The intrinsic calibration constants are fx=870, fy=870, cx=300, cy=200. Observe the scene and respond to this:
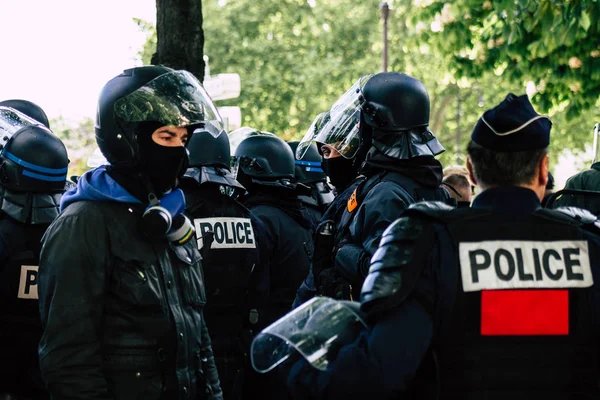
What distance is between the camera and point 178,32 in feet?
23.0

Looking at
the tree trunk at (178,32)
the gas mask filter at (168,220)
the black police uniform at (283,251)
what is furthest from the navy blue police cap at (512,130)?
the tree trunk at (178,32)

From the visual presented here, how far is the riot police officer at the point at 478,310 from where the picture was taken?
253 centimetres

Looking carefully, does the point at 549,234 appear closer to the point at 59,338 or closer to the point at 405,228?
the point at 405,228

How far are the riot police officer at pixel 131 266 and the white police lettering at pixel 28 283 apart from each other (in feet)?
4.41

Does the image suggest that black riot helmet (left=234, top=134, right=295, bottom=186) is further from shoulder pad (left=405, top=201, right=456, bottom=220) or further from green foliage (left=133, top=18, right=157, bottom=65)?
green foliage (left=133, top=18, right=157, bottom=65)

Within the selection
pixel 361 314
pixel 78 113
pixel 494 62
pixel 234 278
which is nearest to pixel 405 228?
pixel 361 314

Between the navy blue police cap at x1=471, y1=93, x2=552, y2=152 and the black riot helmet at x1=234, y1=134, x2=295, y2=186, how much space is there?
3.66 metres

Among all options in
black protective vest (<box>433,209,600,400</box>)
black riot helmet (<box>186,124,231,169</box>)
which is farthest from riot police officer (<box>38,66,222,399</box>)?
black riot helmet (<box>186,124,231,169</box>)

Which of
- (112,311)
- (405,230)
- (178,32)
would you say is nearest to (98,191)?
(112,311)

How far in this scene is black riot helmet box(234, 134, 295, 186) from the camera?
6508 millimetres

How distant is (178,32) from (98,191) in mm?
4055

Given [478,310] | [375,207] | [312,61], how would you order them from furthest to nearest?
[312,61]
[375,207]
[478,310]

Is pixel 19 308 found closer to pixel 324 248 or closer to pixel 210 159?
pixel 324 248

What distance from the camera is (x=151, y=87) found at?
3.40 metres
